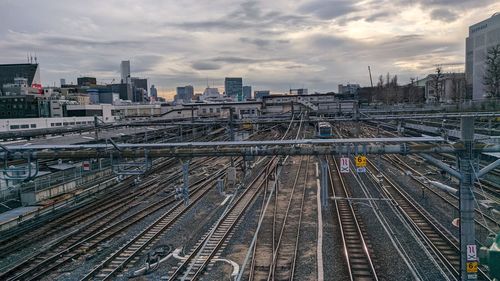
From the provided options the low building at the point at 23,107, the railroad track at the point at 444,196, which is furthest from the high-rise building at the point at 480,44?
the low building at the point at 23,107

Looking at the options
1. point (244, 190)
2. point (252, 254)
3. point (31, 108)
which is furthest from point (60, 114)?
point (252, 254)

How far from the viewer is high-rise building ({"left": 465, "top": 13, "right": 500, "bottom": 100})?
49612 millimetres

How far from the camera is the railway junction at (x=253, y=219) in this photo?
8.59 m

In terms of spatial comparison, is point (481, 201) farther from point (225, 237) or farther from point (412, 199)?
point (225, 237)

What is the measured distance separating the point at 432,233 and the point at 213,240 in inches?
272

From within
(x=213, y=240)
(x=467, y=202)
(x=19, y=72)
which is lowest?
(x=213, y=240)

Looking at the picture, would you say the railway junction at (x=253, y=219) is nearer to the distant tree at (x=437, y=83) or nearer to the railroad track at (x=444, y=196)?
the railroad track at (x=444, y=196)

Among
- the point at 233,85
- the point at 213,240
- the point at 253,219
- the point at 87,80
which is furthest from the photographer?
the point at 233,85

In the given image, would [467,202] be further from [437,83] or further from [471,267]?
[437,83]

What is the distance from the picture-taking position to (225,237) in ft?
42.7

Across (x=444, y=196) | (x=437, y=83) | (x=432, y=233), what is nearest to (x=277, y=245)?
(x=432, y=233)

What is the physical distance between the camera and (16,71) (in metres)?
72.8

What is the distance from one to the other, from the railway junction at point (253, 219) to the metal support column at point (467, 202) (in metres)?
0.02

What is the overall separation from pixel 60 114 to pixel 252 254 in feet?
159
